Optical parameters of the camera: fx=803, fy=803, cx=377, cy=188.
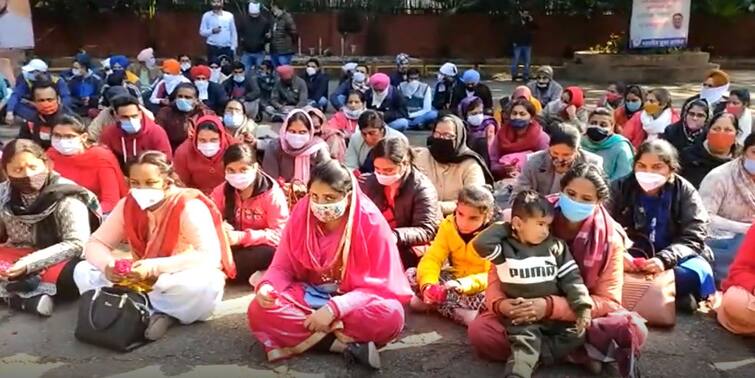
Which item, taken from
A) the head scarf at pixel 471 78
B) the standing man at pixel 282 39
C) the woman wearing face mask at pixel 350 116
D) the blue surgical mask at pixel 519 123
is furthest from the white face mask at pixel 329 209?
the standing man at pixel 282 39

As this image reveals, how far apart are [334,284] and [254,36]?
10.4 meters

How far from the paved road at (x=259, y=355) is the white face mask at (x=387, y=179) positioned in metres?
0.88

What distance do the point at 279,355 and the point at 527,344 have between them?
3.79 ft

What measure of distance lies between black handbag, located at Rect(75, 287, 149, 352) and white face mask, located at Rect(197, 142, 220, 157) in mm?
1885

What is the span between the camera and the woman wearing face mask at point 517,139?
22.7 ft

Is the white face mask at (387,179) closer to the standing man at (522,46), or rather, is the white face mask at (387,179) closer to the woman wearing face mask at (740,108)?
the woman wearing face mask at (740,108)

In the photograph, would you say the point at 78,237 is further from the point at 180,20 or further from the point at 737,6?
the point at 737,6

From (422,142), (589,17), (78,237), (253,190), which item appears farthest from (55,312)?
(589,17)

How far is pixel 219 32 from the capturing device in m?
13.4

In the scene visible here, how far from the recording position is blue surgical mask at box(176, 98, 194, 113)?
749cm

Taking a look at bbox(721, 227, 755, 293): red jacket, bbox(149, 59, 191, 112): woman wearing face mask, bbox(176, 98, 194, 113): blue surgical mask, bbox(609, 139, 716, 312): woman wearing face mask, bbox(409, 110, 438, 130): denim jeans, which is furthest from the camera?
bbox(409, 110, 438, 130): denim jeans

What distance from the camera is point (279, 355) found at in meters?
3.78

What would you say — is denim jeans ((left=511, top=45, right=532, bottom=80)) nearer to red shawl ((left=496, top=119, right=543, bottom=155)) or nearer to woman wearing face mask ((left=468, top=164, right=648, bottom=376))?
red shawl ((left=496, top=119, right=543, bottom=155))

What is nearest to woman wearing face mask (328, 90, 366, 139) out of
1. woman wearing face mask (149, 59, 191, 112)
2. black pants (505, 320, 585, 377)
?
woman wearing face mask (149, 59, 191, 112)
